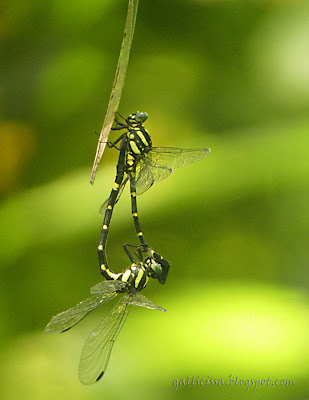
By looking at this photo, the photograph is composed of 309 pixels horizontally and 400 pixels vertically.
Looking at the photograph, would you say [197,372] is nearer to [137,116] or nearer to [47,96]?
[137,116]

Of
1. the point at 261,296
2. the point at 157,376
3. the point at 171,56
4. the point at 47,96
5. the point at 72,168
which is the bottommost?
the point at 157,376

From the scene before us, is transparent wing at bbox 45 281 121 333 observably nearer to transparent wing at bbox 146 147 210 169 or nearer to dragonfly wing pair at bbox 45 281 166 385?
dragonfly wing pair at bbox 45 281 166 385

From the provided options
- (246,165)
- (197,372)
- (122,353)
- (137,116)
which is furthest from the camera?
(246,165)

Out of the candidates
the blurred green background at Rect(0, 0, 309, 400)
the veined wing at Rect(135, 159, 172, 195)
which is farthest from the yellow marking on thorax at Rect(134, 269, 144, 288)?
the blurred green background at Rect(0, 0, 309, 400)

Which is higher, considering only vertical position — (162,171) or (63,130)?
(63,130)

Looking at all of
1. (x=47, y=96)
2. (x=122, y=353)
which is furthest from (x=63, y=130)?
(x=122, y=353)

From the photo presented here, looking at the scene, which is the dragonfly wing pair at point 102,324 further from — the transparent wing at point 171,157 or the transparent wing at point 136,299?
the transparent wing at point 171,157

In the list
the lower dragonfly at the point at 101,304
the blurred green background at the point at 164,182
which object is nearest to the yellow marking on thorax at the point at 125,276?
the lower dragonfly at the point at 101,304
